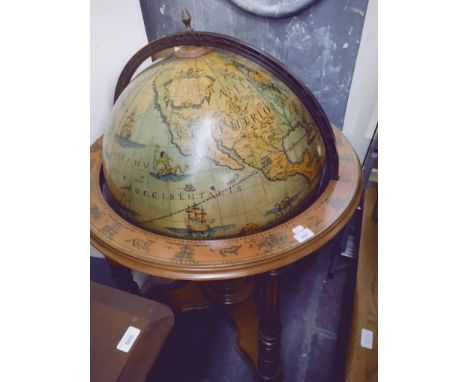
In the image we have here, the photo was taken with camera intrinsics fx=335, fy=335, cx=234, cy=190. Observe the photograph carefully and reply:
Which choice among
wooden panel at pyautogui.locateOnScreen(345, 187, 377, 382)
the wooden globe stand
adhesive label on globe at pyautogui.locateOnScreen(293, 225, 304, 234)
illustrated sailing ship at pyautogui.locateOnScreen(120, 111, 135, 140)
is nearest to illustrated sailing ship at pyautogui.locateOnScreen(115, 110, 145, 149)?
illustrated sailing ship at pyautogui.locateOnScreen(120, 111, 135, 140)

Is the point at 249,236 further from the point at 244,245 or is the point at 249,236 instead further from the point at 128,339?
the point at 128,339

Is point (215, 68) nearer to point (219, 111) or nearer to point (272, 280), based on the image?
point (219, 111)

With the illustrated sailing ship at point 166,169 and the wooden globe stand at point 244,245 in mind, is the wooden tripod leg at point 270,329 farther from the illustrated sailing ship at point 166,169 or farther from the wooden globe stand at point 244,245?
the illustrated sailing ship at point 166,169

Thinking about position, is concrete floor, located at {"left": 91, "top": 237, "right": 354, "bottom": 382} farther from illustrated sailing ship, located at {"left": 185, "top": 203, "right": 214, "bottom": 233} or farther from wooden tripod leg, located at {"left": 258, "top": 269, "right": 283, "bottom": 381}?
illustrated sailing ship, located at {"left": 185, "top": 203, "right": 214, "bottom": 233}

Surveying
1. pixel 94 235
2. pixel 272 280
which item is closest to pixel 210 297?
pixel 272 280

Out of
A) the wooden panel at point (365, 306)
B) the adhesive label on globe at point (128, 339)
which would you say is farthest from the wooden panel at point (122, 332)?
the wooden panel at point (365, 306)

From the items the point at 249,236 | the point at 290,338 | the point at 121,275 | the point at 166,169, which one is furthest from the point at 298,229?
the point at 290,338
